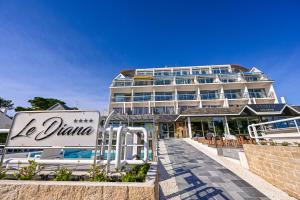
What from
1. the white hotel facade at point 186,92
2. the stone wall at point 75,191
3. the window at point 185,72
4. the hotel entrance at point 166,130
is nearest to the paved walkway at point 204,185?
the stone wall at point 75,191

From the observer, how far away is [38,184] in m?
2.16

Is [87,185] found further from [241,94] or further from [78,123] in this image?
[241,94]

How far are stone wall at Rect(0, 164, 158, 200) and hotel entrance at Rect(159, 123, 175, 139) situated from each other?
22.6m

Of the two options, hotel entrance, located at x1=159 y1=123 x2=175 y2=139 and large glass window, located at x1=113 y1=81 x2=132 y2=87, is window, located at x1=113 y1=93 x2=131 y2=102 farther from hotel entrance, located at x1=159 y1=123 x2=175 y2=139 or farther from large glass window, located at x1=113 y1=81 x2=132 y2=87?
hotel entrance, located at x1=159 y1=123 x2=175 y2=139

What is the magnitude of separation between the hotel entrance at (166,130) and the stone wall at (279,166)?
60.0 feet

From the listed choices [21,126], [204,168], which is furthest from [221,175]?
[21,126]

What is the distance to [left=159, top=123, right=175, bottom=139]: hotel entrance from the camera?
24.0 metres

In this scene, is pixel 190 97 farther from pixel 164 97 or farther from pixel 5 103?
pixel 5 103

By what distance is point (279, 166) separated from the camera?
4551mm

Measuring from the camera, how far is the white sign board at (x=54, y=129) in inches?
126

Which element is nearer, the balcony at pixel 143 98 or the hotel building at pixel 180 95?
the hotel building at pixel 180 95

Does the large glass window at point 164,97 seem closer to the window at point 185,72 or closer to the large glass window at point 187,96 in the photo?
the large glass window at point 187,96

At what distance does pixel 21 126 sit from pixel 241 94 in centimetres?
3373

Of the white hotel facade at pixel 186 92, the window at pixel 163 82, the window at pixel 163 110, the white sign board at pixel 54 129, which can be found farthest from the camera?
the window at pixel 163 82
